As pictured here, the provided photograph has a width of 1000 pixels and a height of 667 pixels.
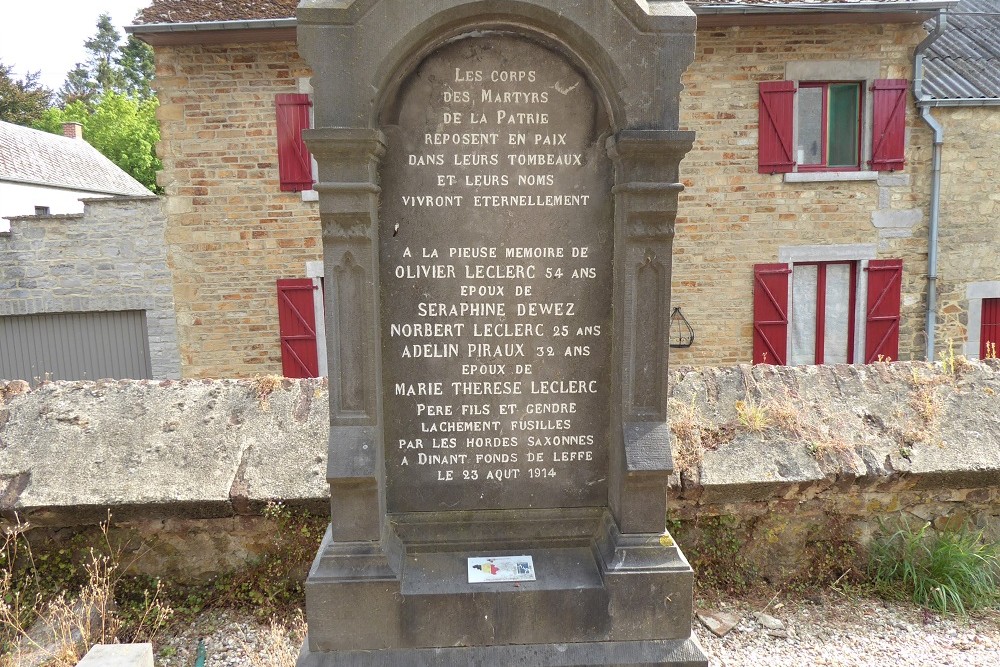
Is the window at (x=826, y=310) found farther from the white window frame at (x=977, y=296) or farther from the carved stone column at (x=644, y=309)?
the carved stone column at (x=644, y=309)

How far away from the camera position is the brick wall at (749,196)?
9078mm

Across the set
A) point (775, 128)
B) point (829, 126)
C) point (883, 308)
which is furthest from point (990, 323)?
point (775, 128)

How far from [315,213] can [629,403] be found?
24.7 ft

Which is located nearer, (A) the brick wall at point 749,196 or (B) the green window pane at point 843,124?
(A) the brick wall at point 749,196

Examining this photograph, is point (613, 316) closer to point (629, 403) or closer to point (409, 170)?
point (629, 403)

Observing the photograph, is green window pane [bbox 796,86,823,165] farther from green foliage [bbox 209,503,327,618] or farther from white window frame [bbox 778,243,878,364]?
green foliage [bbox 209,503,327,618]

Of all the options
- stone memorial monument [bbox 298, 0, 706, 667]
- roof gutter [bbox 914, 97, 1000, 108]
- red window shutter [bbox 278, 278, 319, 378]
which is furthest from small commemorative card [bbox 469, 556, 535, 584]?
roof gutter [bbox 914, 97, 1000, 108]

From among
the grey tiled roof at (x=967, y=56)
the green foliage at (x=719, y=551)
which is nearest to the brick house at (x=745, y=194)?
the grey tiled roof at (x=967, y=56)

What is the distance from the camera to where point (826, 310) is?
9.91 metres

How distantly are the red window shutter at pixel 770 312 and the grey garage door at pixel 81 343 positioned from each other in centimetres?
998

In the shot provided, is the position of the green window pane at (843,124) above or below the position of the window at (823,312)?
above

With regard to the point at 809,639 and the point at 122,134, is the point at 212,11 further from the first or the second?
the point at 122,134

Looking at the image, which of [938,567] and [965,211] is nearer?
[938,567]

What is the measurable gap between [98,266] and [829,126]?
11806 mm
